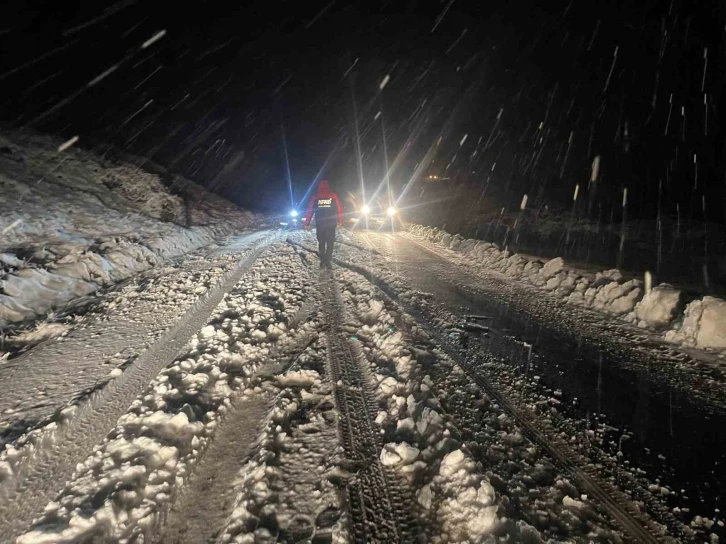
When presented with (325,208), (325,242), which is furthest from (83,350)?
(325,208)

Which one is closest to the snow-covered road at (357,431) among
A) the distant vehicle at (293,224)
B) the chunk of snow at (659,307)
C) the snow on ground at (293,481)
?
the snow on ground at (293,481)

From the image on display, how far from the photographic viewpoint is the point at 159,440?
3061 millimetres

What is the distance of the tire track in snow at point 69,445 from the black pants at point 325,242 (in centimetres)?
502

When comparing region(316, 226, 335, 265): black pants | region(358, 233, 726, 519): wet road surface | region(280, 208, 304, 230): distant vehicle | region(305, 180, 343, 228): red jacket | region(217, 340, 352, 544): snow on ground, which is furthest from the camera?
region(280, 208, 304, 230): distant vehicle

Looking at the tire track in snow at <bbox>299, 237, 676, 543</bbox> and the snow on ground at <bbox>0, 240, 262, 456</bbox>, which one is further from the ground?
the tire track in snow at <bbox>299, 237, 676, 543</bbox>

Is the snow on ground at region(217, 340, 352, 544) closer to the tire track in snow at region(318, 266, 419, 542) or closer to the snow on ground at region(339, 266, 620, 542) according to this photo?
the tire track in snow at region(318, 266, 419, 542)

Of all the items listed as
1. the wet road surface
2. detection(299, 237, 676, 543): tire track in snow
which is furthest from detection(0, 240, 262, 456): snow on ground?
the wet road surface

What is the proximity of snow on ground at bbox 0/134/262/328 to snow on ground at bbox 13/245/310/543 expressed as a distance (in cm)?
459

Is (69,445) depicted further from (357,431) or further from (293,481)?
(357,431)

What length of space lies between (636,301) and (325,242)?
7.27 metres

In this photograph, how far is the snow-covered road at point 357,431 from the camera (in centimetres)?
240

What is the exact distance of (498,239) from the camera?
16.7 meters

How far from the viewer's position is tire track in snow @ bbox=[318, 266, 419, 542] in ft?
7.80

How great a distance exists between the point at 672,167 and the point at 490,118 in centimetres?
2137
